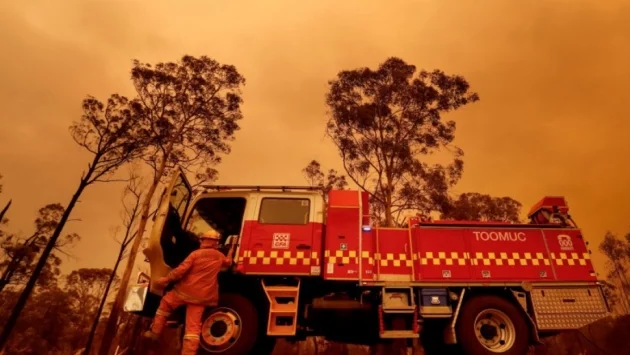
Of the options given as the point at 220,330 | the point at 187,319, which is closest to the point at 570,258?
the point at 220,330

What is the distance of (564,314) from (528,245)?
1.34 m

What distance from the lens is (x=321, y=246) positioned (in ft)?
22.8

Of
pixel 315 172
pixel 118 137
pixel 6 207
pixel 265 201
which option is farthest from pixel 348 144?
pixel 6 207

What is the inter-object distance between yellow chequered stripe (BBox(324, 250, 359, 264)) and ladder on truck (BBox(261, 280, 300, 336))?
2.48 feet

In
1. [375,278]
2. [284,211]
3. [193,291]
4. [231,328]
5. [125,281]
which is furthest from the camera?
[125,281]

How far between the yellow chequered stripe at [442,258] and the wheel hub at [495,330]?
997 mm

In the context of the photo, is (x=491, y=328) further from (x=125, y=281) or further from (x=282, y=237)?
(x=125, y=281)

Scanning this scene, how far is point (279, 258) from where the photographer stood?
681 centimetres

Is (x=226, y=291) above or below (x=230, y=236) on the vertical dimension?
below

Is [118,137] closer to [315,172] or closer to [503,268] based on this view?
[315,172]

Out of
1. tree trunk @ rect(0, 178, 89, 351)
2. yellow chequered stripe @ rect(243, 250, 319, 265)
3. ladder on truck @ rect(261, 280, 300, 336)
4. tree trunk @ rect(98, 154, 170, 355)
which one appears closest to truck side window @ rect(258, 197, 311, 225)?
yellow chequered stripe @ rect(243, 250, 319, 265)

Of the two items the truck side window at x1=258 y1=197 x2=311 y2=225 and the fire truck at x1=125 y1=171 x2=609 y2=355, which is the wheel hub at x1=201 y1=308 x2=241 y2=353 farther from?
the truck side window at x1=258 y1=197 x2=311 y2=225

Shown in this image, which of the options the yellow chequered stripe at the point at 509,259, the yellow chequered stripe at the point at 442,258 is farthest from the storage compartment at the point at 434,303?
the yellow chequered stripe at the point at 509,259

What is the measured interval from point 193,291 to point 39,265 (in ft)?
57.0
